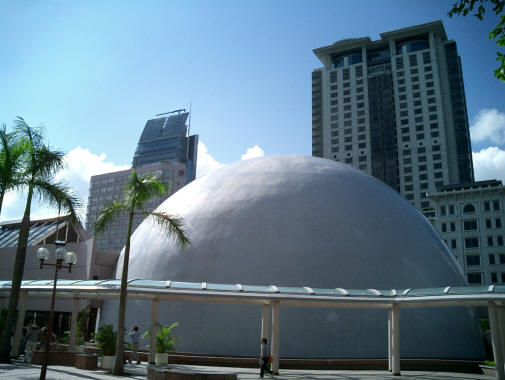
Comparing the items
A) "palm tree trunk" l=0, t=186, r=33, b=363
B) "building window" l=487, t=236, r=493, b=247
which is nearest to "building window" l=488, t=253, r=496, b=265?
"building window" l=487, t=236, r=493, b=247

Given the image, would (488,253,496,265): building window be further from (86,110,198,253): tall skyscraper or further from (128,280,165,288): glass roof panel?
(86,110,198,253): tall skyscraper

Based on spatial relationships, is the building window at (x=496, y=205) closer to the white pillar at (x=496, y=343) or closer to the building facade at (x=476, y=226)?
the building facade at (x=476, y=226)

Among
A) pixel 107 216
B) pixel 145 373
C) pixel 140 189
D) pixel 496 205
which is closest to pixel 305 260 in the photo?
pixel 140 189

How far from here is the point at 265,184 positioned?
2512 centimetres

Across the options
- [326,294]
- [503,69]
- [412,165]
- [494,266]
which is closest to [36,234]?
[326,294]

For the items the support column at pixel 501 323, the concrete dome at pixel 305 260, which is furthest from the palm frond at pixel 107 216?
the support column at pixel 501 323

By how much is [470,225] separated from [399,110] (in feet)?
165

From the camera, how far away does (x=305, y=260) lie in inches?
851

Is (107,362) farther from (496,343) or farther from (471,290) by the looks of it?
(496,343)

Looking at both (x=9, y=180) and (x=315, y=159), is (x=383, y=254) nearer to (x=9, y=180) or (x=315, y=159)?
(x=315, y=159)

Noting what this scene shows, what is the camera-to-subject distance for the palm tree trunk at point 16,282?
1772 cm

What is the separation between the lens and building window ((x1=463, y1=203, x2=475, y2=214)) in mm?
71600

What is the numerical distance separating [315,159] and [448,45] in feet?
338

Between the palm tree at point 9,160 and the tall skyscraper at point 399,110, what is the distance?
93.4m
